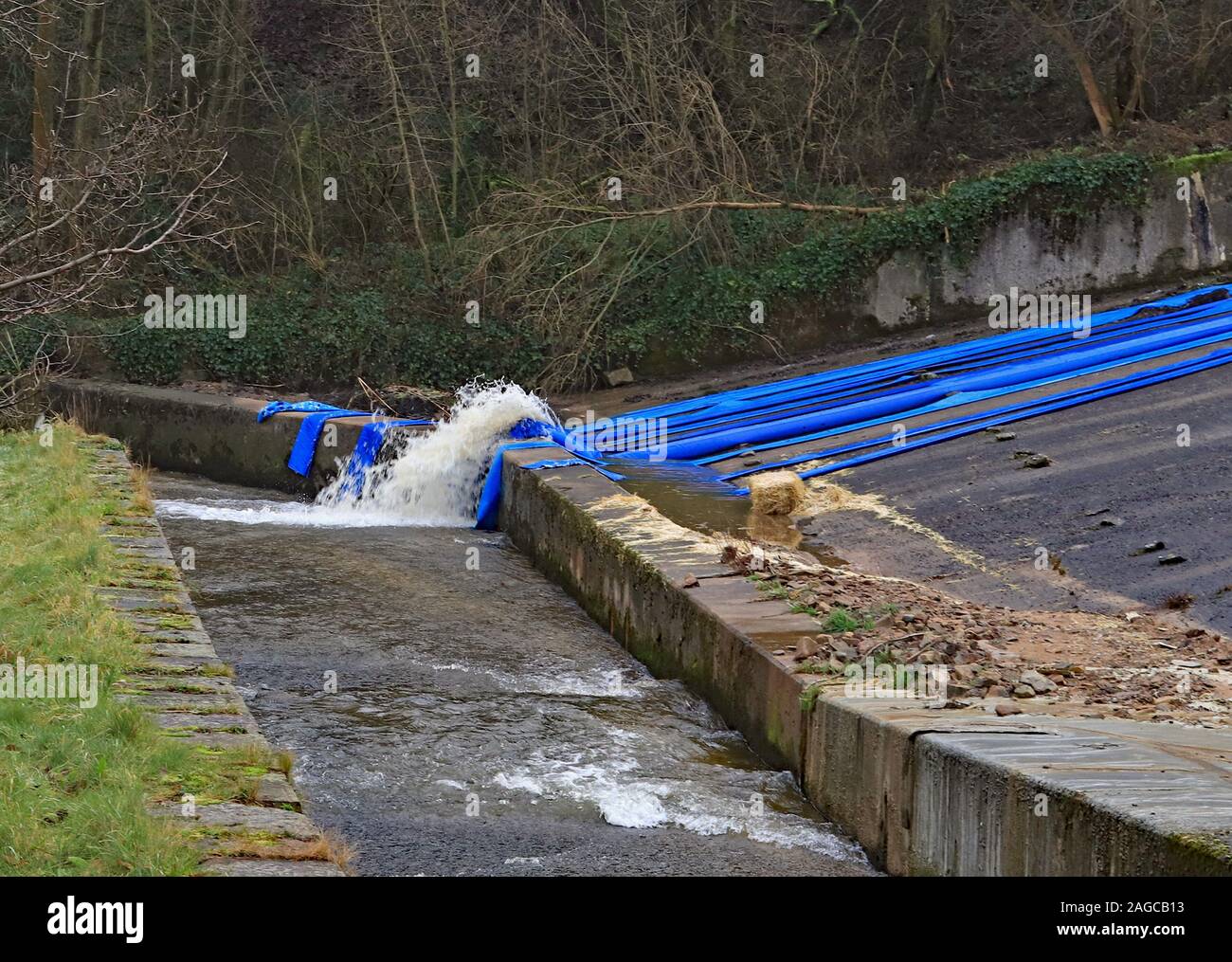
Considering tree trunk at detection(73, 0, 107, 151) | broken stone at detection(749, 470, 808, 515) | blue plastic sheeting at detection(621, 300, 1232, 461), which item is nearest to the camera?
broken stone at detection(749, 470, 808, 515)

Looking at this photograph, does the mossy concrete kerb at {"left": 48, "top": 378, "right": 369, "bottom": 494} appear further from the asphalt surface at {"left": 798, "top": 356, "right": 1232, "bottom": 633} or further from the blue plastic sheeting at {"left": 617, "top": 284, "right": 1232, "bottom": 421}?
the asphalt surface at {"left": 798, "top": 356, "right": 1232, "bottom": 633}

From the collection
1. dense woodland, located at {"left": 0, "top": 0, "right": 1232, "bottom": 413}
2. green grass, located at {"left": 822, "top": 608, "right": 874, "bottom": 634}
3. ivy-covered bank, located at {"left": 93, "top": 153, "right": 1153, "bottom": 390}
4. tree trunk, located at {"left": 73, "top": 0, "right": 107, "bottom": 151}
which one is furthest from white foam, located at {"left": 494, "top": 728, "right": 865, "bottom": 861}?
tree trunk, located at {"left": 73, "top": 0, "right": 107, "bottom": 151}

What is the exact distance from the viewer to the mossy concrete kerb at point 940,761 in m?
4.24

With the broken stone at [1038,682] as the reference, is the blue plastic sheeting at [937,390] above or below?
above

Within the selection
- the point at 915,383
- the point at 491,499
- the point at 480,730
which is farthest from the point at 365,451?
the point at 480,730

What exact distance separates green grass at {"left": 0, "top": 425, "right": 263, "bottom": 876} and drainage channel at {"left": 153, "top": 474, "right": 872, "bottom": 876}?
0.85 m

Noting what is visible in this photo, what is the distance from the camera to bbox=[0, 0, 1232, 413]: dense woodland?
20672 mm

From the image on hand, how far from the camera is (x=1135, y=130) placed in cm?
2294

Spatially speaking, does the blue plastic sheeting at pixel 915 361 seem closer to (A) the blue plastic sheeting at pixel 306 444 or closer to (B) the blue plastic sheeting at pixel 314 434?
(B) the blue plastic sheeting at pixel 314 434

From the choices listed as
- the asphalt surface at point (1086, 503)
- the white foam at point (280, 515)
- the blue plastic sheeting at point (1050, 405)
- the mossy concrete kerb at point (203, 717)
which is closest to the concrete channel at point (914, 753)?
the asphalt surface at point (1086, 503)

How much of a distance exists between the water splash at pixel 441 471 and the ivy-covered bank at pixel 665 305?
5887 millimetres

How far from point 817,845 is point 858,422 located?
9.77 meters
